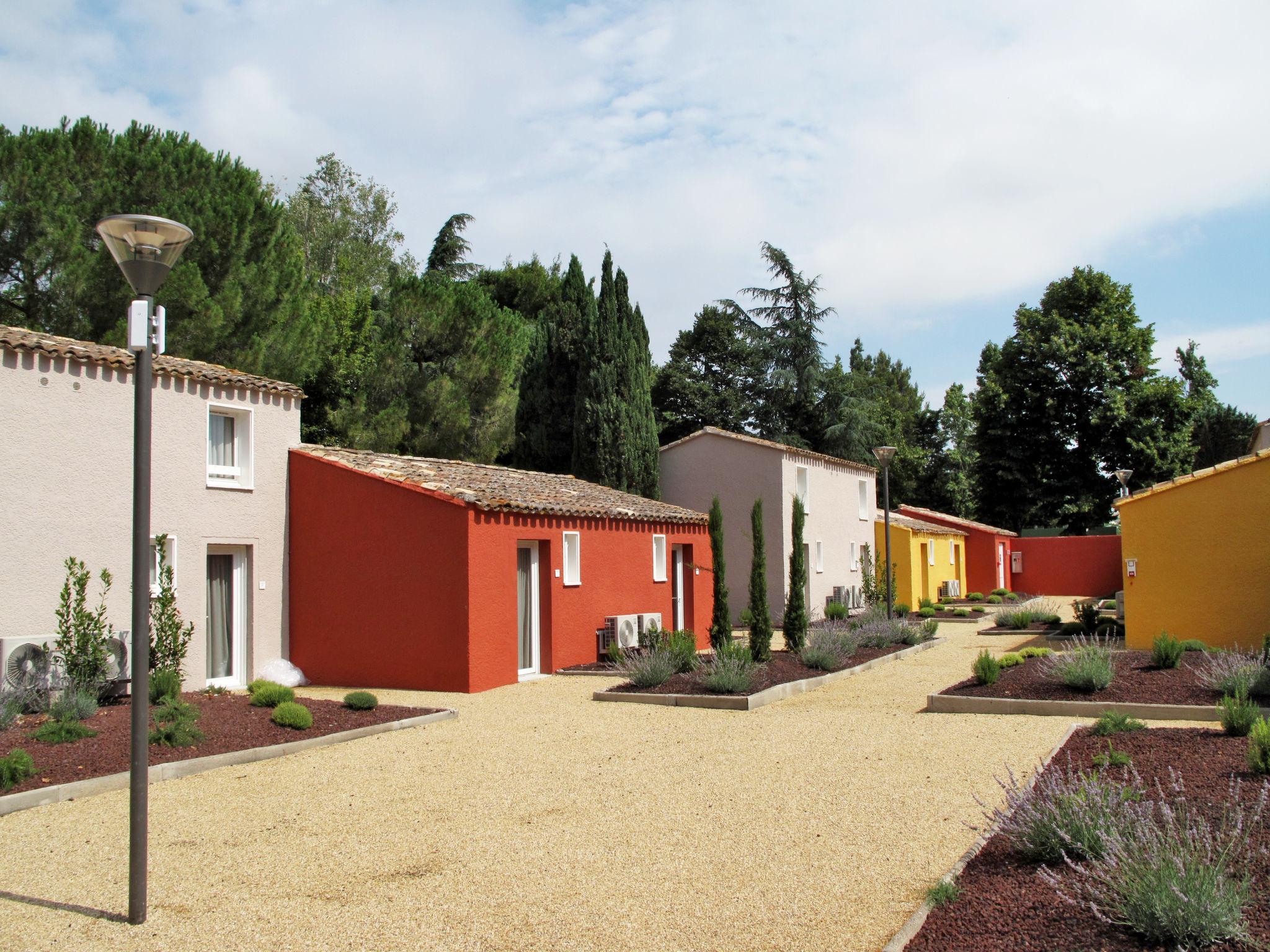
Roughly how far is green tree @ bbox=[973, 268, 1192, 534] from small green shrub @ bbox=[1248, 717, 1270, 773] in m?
35.9

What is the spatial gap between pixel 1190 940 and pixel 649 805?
13.7 feet

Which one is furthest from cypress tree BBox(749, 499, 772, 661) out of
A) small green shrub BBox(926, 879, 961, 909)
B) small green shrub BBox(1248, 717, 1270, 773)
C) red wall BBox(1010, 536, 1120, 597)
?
red wall BBox(1010, 536, 1120, 597)

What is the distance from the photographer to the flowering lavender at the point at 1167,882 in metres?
4.05

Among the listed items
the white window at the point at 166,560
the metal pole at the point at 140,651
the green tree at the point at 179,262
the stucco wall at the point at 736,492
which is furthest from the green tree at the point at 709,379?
the metal pole at the point at 140,651

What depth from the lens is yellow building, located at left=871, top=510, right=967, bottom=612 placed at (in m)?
30.8

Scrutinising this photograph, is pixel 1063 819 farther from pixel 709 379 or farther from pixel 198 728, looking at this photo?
pixel 709 379

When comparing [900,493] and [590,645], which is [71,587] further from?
[900,493]

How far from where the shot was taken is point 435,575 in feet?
46.8

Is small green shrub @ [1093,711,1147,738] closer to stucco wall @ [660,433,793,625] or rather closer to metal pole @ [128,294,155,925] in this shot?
metal pole @ [128,294,155,925]

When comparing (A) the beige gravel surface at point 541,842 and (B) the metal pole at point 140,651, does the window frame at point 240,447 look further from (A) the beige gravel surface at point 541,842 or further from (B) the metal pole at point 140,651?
(B) the metal pole at point 140,651

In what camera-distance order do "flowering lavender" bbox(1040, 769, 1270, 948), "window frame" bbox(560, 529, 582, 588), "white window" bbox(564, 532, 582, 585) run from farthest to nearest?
1. "white window" bbox(564, 532, 582, 585)
2. "window frame" bbox(560, 529, 582, 588)
3. "flowering lavender" bbox(1040, 769, 1270, 948)

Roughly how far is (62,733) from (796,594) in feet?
34.3

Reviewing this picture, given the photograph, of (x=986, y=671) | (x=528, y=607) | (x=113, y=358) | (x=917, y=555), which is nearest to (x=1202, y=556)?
(x=986, y=671)

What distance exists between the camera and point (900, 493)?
52.6 m
